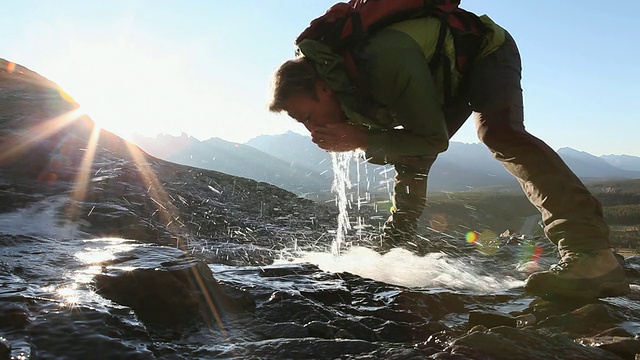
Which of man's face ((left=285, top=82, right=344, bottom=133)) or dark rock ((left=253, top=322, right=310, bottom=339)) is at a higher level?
man's face ((left=285, top=82, right=344, bottom=133))

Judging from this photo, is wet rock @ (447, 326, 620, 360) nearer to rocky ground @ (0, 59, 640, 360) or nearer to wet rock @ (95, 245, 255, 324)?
rocky ground @ (0, 59, 640, 360)

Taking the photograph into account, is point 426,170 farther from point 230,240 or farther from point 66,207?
point 66,207

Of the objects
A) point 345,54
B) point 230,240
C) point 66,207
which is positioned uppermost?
point 345,54

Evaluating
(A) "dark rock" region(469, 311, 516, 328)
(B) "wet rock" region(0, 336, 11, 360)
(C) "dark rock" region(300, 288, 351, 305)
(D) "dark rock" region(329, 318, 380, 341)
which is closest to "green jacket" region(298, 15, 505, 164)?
(C) "dark rock" region(300, 288, 351, 305)

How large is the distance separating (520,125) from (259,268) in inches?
109

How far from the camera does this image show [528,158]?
147 inches

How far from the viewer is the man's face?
4012mm

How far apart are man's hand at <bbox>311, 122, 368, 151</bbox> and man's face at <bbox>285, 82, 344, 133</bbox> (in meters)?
0.05

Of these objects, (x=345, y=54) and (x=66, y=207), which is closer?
(x=345, y=54)

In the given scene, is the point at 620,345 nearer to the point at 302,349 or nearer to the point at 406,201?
the point at 302,349

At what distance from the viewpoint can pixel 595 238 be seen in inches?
132

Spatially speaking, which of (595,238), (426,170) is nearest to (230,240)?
(426,170)

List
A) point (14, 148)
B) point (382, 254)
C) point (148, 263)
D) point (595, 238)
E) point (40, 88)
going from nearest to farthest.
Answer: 1. point (148, 263)
2. point (595, 238)
3. point (382, 254)
4. point (14, 148)
5. point (40, 88)

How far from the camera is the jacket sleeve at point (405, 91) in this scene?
3607mm
